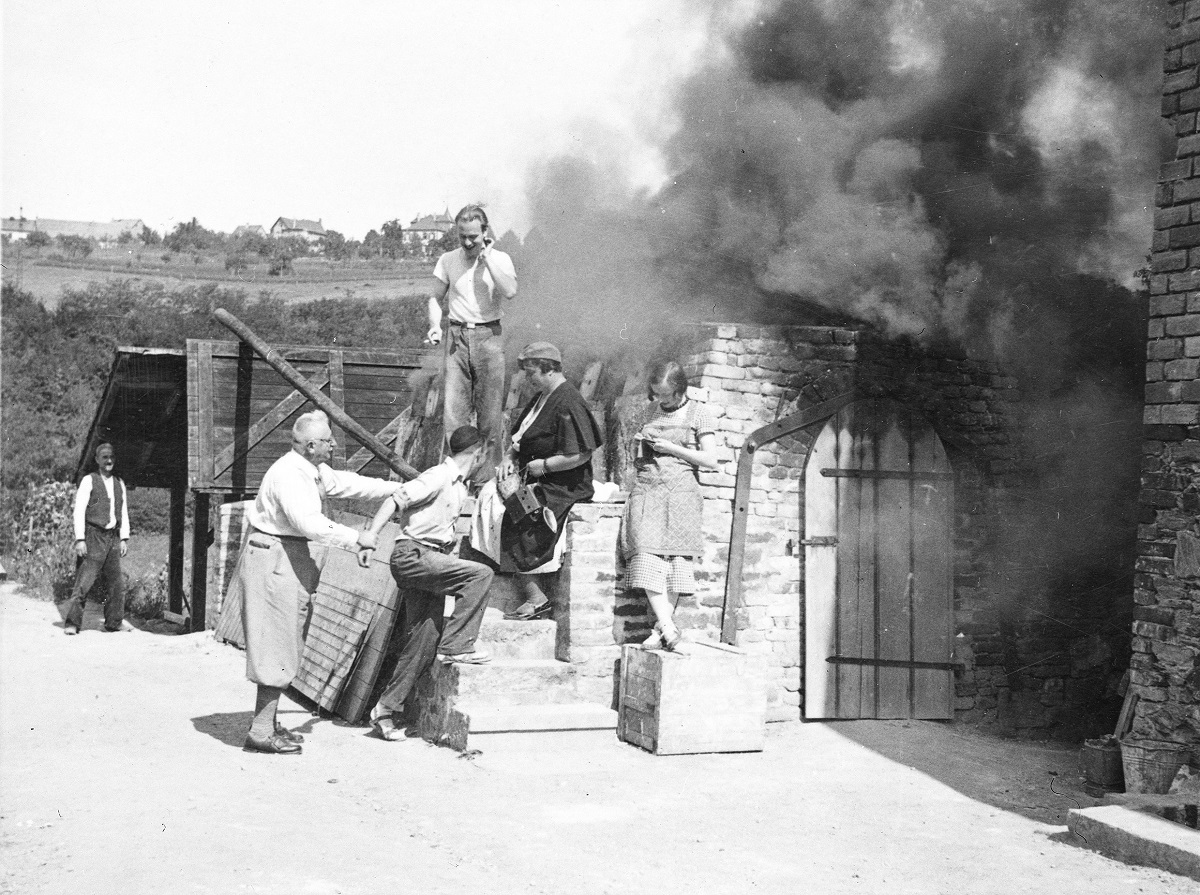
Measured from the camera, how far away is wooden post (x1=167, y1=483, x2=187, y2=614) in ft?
53.2

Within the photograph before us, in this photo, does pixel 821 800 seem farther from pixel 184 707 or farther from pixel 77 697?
pixel 77 697

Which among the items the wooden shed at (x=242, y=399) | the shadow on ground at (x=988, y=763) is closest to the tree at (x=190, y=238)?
the wooden shed at (x=242, y=399)

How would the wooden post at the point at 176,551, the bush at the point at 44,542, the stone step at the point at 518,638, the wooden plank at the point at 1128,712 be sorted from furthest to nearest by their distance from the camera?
1. the wooden post at the point at 176,551
2. the bush at the point at 44,542
3. the stone step at the point at 518,638
4. the wooden plank at the point at 1128,712

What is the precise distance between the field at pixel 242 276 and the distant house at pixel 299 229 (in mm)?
3713

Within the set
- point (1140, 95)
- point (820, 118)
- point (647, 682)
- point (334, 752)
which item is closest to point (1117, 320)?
point (1140, 95)

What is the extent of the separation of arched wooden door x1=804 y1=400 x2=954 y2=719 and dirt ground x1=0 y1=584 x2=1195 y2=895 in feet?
1.02

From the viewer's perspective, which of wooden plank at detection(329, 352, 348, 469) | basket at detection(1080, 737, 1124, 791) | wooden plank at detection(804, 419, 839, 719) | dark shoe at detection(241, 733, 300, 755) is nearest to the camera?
basket at detection(1080, 737, 1124, 791)

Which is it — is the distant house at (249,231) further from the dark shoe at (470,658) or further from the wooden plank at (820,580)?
the dark shoe at (470,658)

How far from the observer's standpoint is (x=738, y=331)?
28.0 ft

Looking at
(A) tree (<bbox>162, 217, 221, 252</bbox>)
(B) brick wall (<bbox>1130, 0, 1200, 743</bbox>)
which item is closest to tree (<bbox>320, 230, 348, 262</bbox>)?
(A) tree (<bbox>162, 217, 221, 252</bbox>)

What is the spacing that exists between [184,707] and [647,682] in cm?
341

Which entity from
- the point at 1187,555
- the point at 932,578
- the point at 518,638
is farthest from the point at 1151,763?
the point at 518,638

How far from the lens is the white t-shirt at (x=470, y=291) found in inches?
360

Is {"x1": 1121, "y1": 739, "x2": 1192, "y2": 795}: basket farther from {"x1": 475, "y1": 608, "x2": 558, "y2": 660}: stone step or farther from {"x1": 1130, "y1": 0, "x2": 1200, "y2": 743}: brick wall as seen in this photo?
{"x1": 475, "y1": 608, "x2": 558, "y2": 660}: stone step
